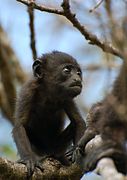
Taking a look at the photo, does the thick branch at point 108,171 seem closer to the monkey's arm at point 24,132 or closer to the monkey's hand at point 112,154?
the monkey's hand at point 112,154

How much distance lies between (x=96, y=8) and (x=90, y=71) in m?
3.73

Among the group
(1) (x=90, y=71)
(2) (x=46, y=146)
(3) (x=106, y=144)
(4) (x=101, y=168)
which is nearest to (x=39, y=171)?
(2) (x=46, y=146)

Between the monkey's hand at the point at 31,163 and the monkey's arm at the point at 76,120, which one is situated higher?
the monkey's arm at the point at 76,120

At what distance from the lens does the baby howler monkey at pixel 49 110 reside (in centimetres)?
611

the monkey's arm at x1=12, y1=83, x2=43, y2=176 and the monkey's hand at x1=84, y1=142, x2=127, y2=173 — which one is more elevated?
the monkey's arm at x1=12, y1=83, x2=43, y2=176

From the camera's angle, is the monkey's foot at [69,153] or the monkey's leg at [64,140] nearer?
the monkey's foot at [69,153]

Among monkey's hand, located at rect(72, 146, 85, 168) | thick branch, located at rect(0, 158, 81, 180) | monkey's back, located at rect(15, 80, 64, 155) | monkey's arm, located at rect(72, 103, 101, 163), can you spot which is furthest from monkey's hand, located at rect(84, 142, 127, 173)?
monkey's back, located at rect(15, 80, 64, 155)

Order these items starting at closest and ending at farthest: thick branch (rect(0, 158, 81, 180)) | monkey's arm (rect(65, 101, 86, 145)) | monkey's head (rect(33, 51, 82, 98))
Result: thick branch (rect(0, 158, 81, 180)) < monkey's arm (rect(65, 101, 86, 145)) < monkey's head (rect(33, 51, 82, 98))

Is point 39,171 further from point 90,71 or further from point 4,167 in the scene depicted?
point 90,71

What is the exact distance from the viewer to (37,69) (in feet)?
22.6

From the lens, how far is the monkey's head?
21.4 ft

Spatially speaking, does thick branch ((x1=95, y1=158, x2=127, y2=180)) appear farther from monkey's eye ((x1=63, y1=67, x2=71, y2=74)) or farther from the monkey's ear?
the monkey's ear

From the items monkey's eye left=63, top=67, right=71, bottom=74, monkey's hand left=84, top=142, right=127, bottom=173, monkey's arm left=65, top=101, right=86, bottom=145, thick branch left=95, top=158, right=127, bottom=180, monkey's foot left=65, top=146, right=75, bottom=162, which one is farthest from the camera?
monkey's eye left=63, top=67, right=71, bottom=74

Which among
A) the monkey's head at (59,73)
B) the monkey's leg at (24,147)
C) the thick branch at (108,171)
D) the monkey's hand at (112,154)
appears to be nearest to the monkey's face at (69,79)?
the monkey's head at (59,73)
